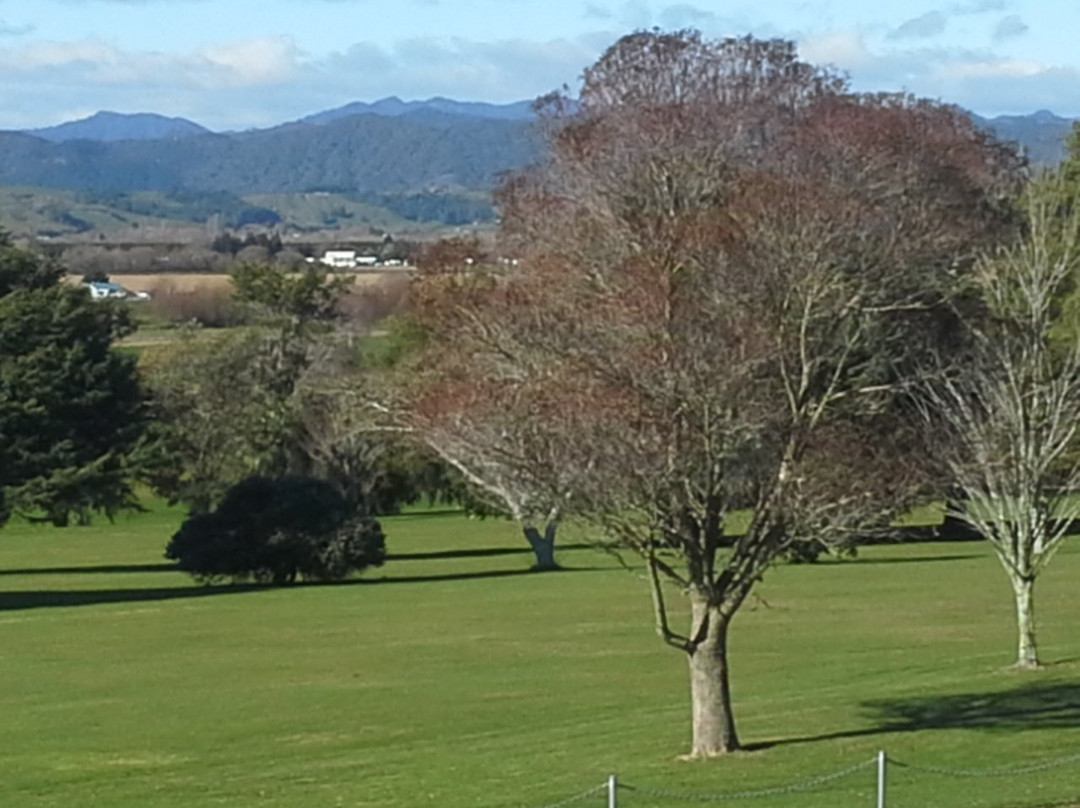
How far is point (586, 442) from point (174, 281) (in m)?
176

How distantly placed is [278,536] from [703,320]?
1612 inches

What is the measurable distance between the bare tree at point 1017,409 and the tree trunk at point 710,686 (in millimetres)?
7343

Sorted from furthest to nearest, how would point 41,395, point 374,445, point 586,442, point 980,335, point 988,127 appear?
point 374,445, point 41,395, point 988,127, point 980,335, point 586,442

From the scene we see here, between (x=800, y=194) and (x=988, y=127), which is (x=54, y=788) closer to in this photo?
(x=800, y=194)

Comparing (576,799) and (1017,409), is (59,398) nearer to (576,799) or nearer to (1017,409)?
(1017,409)

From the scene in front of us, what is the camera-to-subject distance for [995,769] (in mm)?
22578

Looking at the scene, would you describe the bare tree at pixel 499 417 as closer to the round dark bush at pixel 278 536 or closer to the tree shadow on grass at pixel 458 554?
the round dark bush at pixel 278 536

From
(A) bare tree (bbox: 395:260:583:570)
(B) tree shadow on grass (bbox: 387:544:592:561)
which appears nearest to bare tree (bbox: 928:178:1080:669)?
(A) bare tree (bbox: 395:260:583:570)

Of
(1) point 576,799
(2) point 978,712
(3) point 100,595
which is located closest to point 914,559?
(3) point 100,595

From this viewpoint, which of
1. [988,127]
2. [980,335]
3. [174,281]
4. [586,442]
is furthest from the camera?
[174,281]

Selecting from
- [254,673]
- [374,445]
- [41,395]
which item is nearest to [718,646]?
[254,673]

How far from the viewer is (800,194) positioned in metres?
21.8

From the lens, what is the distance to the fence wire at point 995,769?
2170 cm

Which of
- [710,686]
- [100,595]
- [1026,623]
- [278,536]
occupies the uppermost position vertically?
[710,686]
